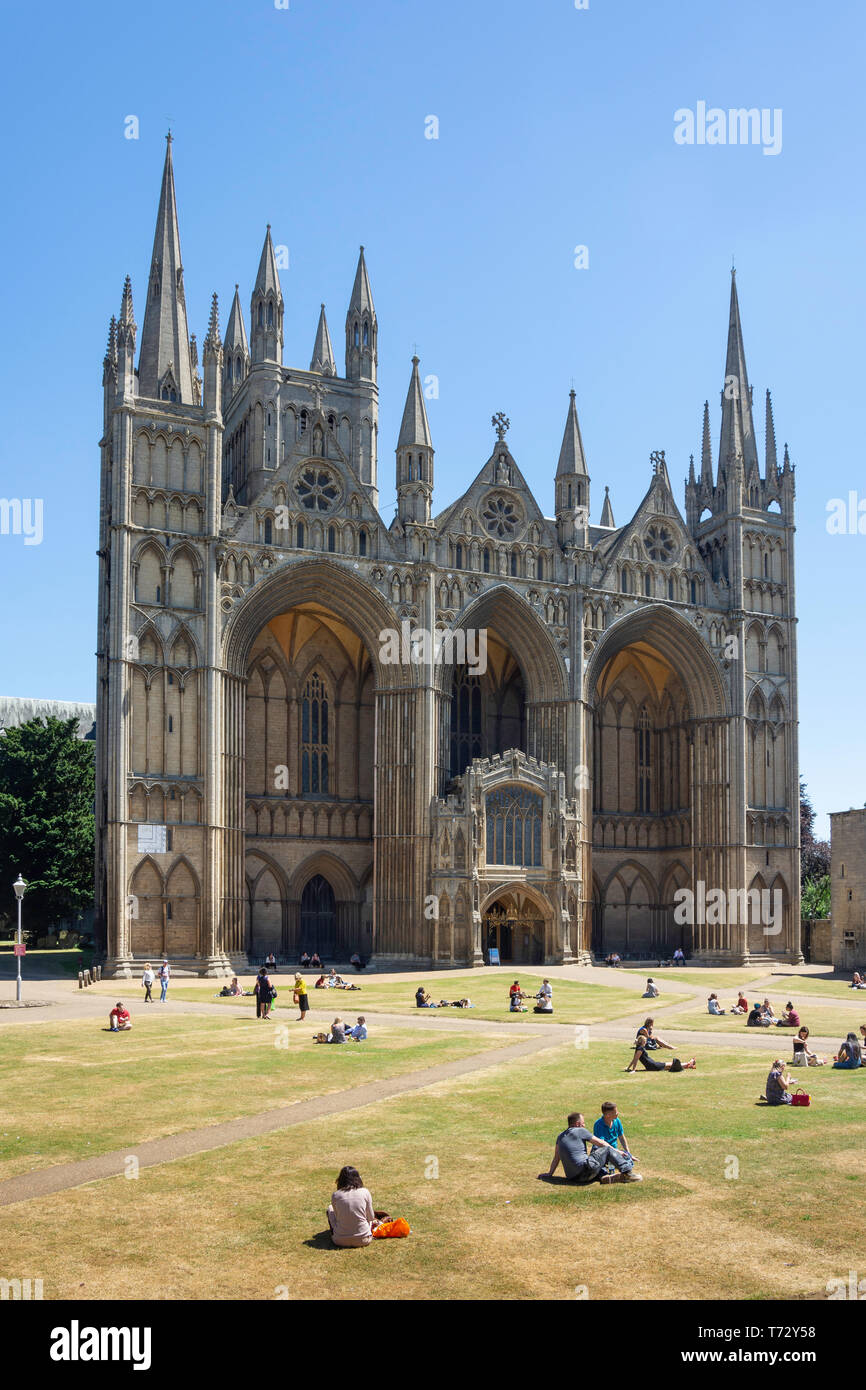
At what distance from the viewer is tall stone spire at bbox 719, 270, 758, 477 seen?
7694cm

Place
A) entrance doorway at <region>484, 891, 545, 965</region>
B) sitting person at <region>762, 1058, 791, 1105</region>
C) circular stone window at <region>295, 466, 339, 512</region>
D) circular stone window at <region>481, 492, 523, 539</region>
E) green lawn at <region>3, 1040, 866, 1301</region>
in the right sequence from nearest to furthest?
green lawn at <region>3, 1040, 866, 1301</region> → sitting person at <region>762, 1058, 791, 1105</region> → circular stone window at <region>295, 466, 339, 512</region> → entrance doorway at <region>484, 891, 545, 965</region> → circular stone window at <region>481, 492, 523, 539</region>

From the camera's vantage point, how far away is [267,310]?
233 feet

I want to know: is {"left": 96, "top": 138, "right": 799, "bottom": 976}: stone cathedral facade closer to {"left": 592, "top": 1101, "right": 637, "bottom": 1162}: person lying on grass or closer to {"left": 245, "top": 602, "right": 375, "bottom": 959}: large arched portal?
{"left": 245, "top": 602, "right": 375, "bottom": 959}: large arched portal

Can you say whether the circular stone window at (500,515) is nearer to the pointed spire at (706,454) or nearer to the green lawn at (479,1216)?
the pointed spire at (706,454)

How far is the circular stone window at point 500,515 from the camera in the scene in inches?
2717

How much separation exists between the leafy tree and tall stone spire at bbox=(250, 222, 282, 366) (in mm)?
46550

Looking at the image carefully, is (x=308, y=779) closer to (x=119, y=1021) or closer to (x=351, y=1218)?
(x=119, y=1021)

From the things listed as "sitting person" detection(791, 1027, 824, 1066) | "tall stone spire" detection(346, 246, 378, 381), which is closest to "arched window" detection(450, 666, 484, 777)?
"tall stone spire" detection(346, 246, 378, 381)

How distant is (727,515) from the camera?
247 ft

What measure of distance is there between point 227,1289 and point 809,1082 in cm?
1614

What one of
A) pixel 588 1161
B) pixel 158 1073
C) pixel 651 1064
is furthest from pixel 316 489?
pixel 588 1161

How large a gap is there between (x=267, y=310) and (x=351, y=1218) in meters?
63.3
